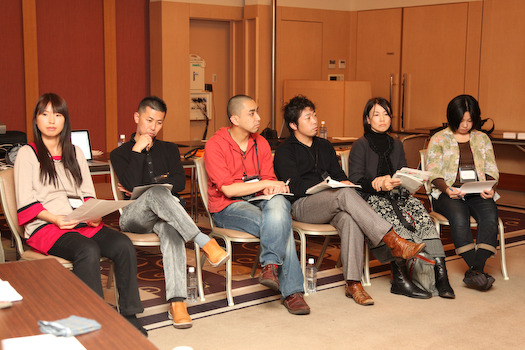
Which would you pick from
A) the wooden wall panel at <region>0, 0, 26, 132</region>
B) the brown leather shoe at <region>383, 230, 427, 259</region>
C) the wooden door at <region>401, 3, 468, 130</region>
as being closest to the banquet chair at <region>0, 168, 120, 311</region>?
the brown leather shoe at <region>383, 230, 427, 259</region>

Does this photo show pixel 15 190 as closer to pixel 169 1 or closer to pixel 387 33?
pixel 169 1

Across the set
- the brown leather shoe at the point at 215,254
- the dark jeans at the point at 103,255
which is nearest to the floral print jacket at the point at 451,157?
the brown leather shoe at the point at 215,254

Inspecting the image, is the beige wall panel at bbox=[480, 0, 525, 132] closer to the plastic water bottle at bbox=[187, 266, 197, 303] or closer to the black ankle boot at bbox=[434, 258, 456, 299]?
the black ankle boot at bbox=[434, 258, 456, 299]

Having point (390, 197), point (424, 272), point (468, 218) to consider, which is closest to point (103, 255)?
point (390, 197)

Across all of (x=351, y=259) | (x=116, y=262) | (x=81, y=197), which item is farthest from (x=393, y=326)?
(x=81, y=197)

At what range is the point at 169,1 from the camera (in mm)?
8883

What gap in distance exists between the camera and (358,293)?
13.6ft

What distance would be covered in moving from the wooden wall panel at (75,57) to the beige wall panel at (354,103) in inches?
132

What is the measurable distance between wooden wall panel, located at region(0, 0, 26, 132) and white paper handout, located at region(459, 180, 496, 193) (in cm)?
564

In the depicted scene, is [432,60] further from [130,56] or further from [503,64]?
[130,56]

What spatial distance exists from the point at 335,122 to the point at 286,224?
18.7 feet

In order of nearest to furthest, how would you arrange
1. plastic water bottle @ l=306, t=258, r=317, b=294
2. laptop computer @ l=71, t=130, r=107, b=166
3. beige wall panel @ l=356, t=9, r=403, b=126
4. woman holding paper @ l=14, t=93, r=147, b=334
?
woman holding paper @ l=14, t=93, r=147, b=334 < plastic water bottle @ l=306, t=258, r=317, b=294 < laptop computer @ l=71, t=130, r=107, b=166 < beige wall panel @ l=356, t=9, r=403, b=126

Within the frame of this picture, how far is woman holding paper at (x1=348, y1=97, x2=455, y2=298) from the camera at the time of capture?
4.29 meters

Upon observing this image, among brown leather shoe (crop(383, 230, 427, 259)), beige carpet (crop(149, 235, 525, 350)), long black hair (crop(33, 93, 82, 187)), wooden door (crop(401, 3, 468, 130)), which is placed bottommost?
beige carpet (crop(149, 235, 525, 350))
